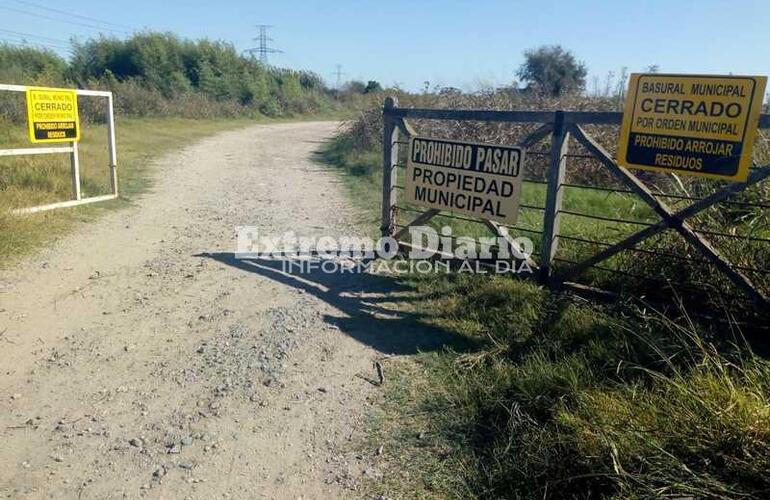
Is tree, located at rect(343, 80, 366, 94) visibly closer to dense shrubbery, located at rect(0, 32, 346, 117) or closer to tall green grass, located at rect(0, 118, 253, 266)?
dense shrubbery, located at rect(0, 32, 346, 117)

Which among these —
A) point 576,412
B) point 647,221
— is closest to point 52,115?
point 647,221

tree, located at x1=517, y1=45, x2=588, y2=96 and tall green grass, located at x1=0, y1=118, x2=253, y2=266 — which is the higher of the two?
tree, located at x1=517, y1=45, x2=588, y2=96

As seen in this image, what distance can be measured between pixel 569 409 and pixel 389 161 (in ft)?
12.2

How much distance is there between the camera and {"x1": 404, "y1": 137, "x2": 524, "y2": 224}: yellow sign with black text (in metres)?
5.39

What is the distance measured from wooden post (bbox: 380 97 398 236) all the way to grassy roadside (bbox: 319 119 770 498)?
1.72 meters

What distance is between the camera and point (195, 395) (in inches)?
152

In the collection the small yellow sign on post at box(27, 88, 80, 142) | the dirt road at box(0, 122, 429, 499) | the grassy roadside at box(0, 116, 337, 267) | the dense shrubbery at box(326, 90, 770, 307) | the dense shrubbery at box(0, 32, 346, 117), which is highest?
the dense shrubbery at box(0, 32, 346, 117)

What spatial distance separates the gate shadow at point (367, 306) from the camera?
15.5 feet

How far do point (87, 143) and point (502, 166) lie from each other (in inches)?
548

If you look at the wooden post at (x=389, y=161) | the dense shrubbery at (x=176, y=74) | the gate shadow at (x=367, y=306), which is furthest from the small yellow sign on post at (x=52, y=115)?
the dense shrubbery at (x=176, y=74)

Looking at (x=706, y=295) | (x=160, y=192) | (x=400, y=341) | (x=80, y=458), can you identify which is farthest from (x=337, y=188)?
(x=80, y=458)

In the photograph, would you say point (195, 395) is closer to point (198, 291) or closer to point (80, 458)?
point (80, 458)

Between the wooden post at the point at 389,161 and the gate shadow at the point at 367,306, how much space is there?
0.72 meters

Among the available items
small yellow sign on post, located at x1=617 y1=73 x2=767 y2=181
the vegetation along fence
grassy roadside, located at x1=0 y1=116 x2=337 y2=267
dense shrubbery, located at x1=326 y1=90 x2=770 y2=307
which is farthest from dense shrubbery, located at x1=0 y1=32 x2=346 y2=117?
small yellow sign on post, located at x1=617 y1=73 x2=767 y2=181
